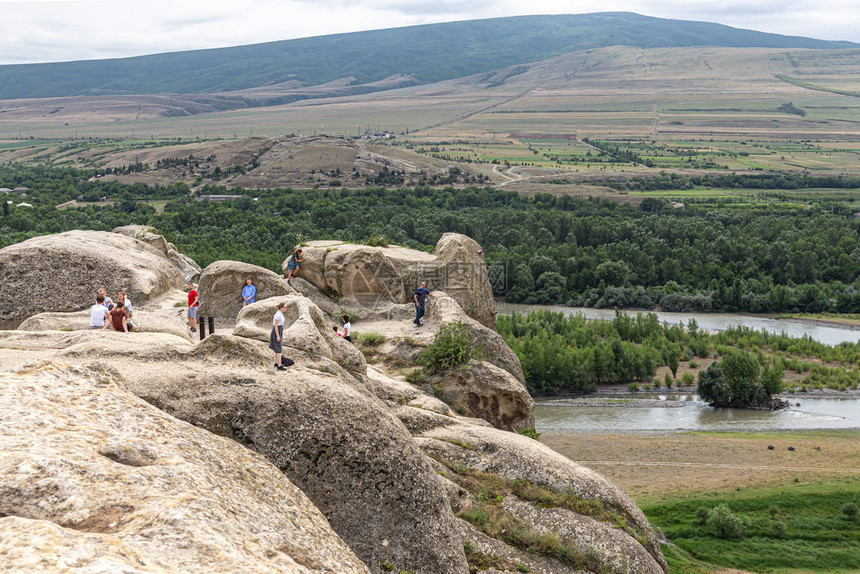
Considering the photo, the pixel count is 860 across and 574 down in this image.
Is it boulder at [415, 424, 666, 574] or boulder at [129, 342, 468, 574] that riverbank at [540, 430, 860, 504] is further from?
boulder at [129, 342, 468, 574]

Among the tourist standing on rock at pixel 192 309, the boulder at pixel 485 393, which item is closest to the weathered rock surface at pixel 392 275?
the boulder at pixel 485 393

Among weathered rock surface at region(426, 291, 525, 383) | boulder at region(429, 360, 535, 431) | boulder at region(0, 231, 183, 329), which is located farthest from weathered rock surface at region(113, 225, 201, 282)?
→ boulder at region(429, 360, 535, 431)

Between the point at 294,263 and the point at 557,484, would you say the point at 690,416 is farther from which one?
the point at 557,484

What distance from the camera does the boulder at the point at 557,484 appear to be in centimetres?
1858

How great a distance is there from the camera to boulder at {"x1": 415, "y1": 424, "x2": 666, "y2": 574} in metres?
18.6

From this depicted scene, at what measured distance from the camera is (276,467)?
1415 centimetres

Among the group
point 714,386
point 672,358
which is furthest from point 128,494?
point 672,358

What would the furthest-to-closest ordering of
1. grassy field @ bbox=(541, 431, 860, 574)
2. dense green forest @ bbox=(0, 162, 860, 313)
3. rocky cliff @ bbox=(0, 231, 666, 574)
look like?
dense green forest @ bbox=(0, 162, 860, 313)
grassy field @ bbox=(541, 431, 860, 574)
rocky cliff @ bbox=(0, 231, 666, 574)

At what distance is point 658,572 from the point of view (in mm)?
19656

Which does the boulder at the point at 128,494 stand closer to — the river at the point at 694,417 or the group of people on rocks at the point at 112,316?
the group of people on rocks at the point at 112,316

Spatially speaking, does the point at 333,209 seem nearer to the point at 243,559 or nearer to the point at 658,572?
the point at 658,572

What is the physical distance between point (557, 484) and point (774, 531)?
22.4 metres

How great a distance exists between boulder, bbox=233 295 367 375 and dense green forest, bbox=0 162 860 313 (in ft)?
179

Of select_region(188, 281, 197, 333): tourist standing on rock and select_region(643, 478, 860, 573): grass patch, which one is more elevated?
select_region(188, 281, 197, 333): tourist standing on rock
